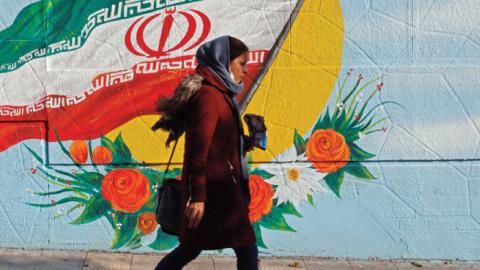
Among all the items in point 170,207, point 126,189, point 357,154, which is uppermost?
point 357,154

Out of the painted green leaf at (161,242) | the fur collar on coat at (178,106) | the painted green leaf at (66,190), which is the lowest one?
the painted green leaf at (161,242)

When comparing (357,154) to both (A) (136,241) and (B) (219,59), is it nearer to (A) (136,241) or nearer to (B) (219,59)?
(A) (136,241)

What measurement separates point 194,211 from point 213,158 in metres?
0.32

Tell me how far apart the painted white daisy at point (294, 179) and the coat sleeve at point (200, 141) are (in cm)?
195

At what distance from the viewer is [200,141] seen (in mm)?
4543

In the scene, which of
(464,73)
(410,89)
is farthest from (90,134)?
(464,73)

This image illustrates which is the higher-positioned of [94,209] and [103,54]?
[103,54]

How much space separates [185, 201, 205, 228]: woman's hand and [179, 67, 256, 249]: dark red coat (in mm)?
35

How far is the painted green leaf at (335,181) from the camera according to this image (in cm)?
652

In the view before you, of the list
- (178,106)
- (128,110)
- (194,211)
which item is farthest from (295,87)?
(194,211)

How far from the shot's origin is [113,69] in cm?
645

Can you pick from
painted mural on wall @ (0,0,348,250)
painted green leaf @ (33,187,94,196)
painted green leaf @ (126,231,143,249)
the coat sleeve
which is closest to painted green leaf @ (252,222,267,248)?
painted mural on wall @ (0,0,348,250)

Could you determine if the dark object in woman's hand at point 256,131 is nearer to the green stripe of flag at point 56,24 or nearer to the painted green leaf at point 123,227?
the green stripe of flag at point 56,24

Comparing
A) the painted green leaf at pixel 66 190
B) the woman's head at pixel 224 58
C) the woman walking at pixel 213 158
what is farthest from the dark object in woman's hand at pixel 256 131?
the painted green leaf at pixel 66 190
